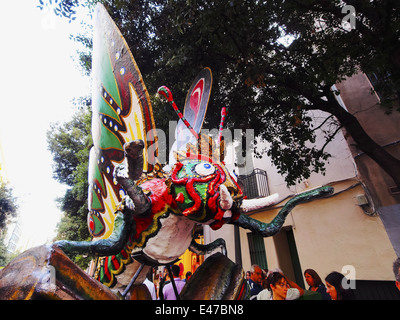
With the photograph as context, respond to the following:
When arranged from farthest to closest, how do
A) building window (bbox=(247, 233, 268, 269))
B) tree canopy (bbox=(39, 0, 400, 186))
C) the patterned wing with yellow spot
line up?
1. building window (bbox=(247, 233, 268, 269))
2. tree canopy (bbox=(39, 0, 400, 186))
3. the patterned wing with yellow spot

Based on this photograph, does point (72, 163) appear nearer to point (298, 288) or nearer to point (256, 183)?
point (256, 183)

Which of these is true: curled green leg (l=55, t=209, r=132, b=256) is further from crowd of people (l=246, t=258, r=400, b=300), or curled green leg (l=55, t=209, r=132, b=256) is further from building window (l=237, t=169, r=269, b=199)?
A: building window (l=237, t=169, r=269, b=199)

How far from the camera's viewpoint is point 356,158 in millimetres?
5832

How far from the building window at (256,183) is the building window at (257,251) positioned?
1.39 m

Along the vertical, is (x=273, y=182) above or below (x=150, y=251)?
above

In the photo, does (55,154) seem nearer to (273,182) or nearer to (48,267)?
(273,182)

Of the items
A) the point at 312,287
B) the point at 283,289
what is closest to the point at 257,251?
the point at 312,287

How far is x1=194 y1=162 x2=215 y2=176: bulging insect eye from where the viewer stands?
64.2 inches

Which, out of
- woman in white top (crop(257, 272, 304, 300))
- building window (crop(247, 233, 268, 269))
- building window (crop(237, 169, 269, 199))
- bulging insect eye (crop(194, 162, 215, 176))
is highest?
building window (crop(237, 169, 269, 199))

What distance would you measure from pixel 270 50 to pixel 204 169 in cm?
477

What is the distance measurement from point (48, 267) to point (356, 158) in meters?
6.62

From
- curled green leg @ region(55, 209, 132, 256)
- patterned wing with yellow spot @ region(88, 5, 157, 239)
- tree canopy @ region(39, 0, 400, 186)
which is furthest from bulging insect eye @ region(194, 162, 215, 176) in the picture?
tree canopy @ region(39, 0, 400, 186)
